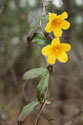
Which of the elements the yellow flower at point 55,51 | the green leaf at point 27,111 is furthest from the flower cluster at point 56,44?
the green leaf at point 27,111

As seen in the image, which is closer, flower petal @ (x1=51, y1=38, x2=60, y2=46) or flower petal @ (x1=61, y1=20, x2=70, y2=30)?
flower petal @ (x1=51, y1=38, x2=60, y2=46)

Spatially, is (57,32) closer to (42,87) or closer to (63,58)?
(63,58)

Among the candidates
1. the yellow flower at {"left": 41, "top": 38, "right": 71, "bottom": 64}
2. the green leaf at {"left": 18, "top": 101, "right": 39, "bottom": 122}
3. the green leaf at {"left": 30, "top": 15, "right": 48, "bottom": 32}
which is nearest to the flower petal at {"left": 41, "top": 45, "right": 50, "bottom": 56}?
the yellow flower at {"left": 41, "top": 38, "right": 71, "bottom": 64}

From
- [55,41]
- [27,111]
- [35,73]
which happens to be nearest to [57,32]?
[55,41]

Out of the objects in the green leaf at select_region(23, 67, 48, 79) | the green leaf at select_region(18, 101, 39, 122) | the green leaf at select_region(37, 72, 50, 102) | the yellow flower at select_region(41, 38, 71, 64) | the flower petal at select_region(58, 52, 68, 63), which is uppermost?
the yellow flower at select_region(41, 38, 71, 64)

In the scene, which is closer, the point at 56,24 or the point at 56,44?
the point at 56,44

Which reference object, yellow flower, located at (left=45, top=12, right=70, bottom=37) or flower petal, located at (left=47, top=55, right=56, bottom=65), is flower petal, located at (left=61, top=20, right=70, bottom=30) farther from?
flower petal, located at (left=47, top=55, right=56, bottom=65)

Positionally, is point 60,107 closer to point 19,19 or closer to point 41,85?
point 19,19
